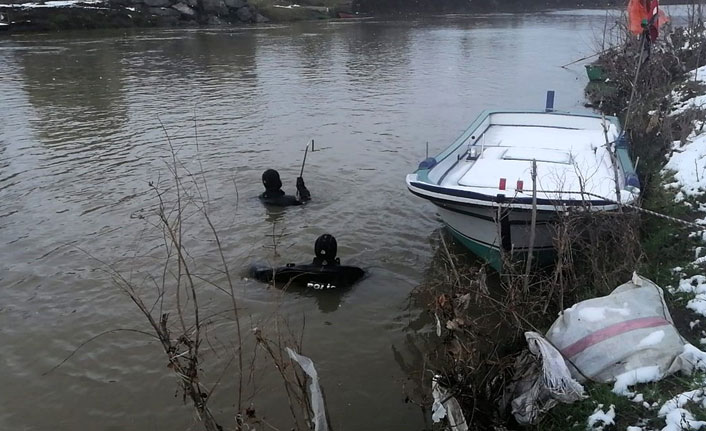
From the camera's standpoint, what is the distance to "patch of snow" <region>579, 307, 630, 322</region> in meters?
4.29

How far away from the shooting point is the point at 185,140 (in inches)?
541

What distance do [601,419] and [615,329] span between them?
67 cm

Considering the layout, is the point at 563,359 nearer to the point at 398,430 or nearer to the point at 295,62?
the point at 398,430

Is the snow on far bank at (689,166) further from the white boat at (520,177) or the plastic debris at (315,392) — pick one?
the plastic debris at (315,392)

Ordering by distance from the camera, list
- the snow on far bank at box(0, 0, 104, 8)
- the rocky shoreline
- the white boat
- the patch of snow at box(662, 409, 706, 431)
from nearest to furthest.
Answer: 1. the patch of snow at box(662, 409, 706, 431)
2. the white boat
3. the rocky shoreline
4. the snow on far bank at box(0, 0, 104, 8)

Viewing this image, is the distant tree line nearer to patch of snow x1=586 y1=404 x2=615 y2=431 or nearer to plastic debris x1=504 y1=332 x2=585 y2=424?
plastic debris x1=504 y1=332 x2=585 y2=424

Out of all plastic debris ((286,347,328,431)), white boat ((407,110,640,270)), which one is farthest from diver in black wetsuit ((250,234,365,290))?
plastic debris ((286,347,328,431))

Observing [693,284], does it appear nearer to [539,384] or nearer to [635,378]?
[635,378]

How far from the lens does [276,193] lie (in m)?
9.91

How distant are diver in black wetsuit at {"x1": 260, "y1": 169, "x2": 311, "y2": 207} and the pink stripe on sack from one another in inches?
248

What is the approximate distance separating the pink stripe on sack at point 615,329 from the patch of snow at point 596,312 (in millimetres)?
90

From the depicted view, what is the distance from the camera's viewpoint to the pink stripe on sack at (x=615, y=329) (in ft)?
13.7

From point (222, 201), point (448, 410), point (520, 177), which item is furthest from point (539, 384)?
point (222, 201)

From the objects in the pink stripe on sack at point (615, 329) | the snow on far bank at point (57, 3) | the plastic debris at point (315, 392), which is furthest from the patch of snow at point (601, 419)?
the snow on far bank at point (57, 3)
